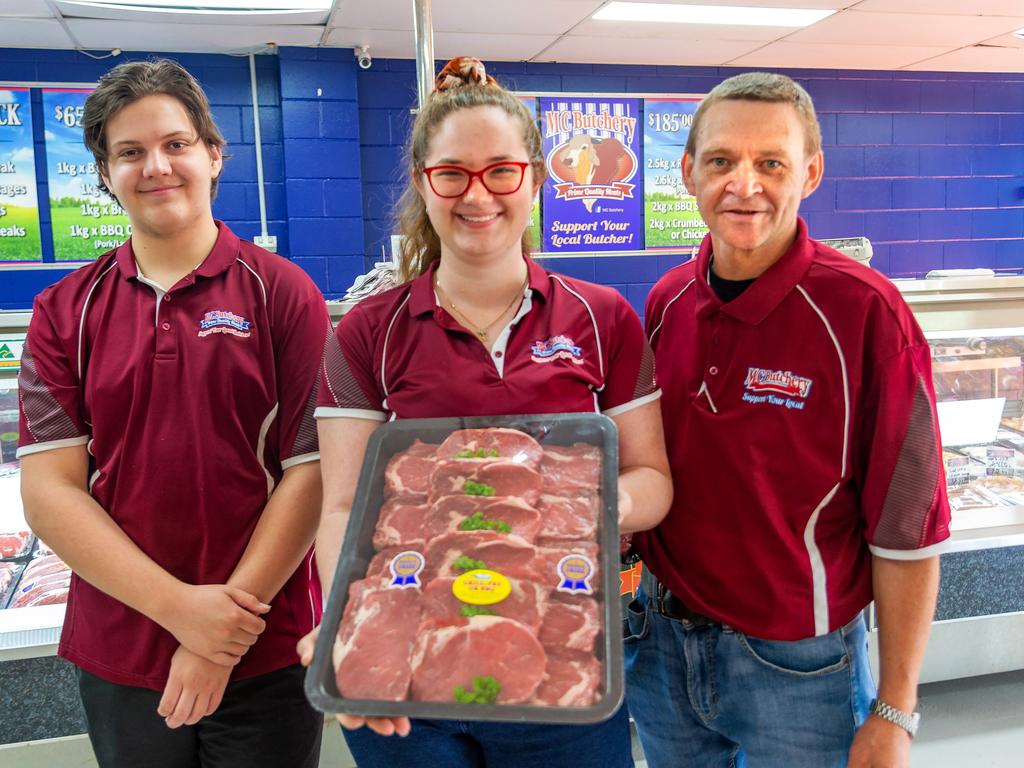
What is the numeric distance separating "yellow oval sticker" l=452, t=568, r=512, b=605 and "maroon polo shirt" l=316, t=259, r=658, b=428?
29 centimetres

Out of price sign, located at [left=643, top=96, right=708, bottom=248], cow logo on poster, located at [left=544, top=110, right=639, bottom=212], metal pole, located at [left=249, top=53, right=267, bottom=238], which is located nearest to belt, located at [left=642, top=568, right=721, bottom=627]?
metal pole, located at [left=249, top=53, right=267, bottom=238]

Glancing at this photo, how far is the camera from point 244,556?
1.47 meters

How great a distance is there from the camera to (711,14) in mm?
5184

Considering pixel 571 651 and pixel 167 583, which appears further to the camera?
pixel 167 583

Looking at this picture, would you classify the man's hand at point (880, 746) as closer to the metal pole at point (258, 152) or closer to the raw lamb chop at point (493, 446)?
the raw lamb chop at point (493, 446)

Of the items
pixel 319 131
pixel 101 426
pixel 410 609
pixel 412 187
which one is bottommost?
pixel 410 609

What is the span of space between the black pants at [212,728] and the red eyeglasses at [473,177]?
3.13ft

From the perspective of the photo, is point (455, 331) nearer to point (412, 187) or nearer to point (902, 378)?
point (412, 187)

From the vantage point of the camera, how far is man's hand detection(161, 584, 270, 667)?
4.60 ft

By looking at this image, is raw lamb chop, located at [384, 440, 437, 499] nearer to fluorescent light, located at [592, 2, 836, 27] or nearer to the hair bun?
the hair bun

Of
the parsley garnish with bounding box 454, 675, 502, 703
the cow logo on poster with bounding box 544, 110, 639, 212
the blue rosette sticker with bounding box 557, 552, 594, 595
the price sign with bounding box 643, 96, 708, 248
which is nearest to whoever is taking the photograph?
the parsley garnish with bounding box 454, 675, 502, 703

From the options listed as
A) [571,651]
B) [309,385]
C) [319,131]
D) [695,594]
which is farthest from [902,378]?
[319,131]

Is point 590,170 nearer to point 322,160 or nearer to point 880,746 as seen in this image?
point 322,160

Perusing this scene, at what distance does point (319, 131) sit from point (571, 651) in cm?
525
